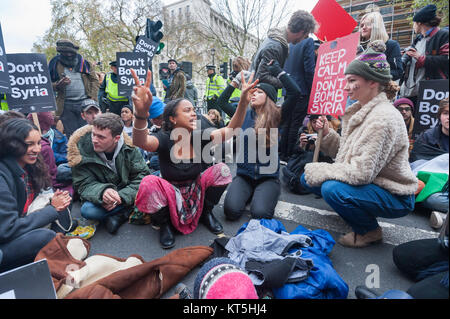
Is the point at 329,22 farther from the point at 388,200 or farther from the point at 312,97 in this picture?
the point at 388,200

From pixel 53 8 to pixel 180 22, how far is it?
10.3 meters

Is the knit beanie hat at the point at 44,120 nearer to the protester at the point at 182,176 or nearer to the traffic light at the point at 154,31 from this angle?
the protester at the point at 182,176

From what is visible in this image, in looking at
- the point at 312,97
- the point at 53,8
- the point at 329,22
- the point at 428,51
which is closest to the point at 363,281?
the point at 312,97

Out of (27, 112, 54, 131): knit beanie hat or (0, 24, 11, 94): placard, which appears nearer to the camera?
(0, 24, 11, 94): placard

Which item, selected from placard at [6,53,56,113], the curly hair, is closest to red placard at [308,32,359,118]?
the curly hair

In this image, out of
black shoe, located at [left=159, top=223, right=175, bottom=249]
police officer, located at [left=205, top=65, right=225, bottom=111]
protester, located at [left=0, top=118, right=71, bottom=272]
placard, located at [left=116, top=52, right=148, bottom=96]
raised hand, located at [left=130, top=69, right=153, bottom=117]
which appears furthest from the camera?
police officer, located at [left=205, top=65, right=225, bottom=111]

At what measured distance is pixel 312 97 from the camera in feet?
9.80

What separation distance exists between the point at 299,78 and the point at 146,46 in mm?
2835

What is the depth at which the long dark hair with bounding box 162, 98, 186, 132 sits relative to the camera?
91.0 inches

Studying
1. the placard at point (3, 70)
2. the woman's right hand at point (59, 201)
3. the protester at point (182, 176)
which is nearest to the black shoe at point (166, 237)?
the protester at point (182, 176)

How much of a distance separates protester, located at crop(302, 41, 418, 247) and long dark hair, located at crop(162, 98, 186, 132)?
147cm

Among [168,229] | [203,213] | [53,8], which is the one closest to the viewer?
[168,229]

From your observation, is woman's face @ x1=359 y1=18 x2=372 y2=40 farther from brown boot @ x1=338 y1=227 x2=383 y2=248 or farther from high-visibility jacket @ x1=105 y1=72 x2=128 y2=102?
high-visibility jacket @ x1=105 y1=72 x2=128 y2=102

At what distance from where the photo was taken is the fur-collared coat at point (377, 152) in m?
1.84
